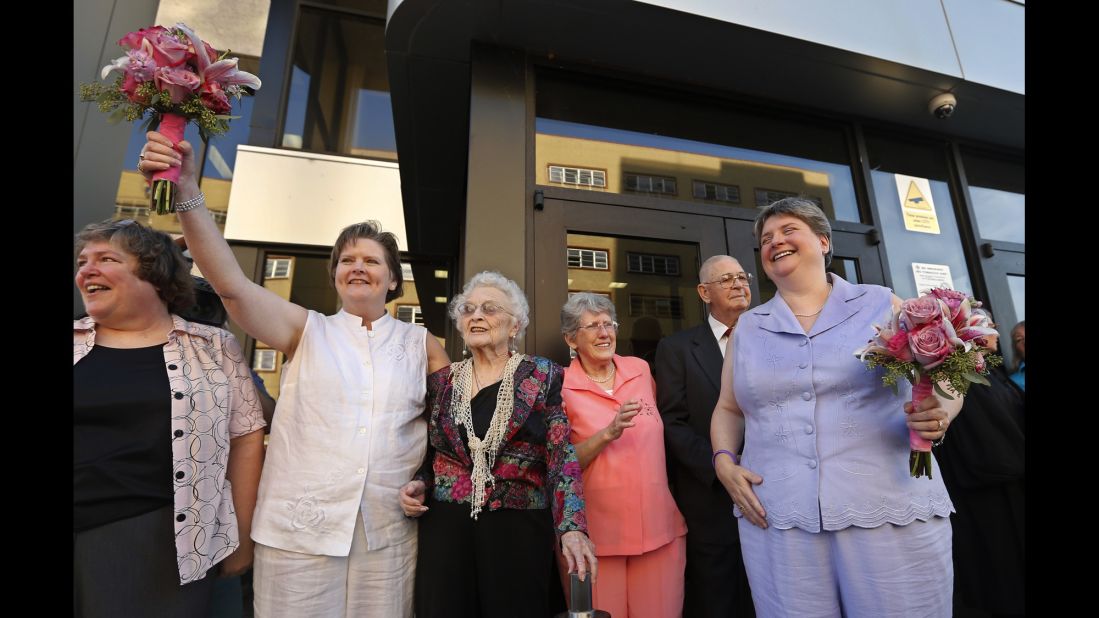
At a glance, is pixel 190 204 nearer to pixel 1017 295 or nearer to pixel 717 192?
pixel 717 192

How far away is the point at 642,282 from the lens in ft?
11.2

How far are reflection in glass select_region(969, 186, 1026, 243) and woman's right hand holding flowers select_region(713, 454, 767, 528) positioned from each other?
14.1 feet

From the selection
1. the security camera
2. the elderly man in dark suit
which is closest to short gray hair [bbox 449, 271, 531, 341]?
the elderly man in dark suit

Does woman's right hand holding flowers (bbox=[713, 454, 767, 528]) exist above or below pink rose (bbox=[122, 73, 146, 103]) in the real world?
below

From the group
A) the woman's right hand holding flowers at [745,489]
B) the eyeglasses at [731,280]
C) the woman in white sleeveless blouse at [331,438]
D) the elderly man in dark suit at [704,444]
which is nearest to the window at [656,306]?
the elderly man in dark suit at [704,444]

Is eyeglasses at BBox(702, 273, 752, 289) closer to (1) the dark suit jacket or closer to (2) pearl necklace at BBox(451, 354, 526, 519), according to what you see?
(1) the dark suit jacket

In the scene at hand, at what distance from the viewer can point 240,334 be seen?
569 centimetres

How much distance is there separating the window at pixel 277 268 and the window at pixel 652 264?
16.5 feet

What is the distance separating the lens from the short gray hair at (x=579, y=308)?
8.73 ft

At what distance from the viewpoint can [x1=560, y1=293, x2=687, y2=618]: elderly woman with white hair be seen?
2.22 meters

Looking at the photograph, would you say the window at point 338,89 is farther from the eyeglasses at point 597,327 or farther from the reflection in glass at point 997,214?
the reflection in glass at point 997,214

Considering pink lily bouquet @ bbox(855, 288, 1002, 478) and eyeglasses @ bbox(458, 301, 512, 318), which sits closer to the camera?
pink lily bouquet @ bbox(855, 288, 1002, 478)
